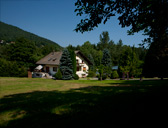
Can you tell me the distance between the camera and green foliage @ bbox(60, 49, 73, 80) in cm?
2759

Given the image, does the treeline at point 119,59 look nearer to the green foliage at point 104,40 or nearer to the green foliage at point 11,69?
the green foliage at point 104,40

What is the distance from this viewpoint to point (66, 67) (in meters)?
27.8

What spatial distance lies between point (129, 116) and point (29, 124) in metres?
3.54

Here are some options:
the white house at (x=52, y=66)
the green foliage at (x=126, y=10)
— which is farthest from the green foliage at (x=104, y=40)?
the green foliage at (x=126, y=10)

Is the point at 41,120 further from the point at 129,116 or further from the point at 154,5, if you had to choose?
the point at 154,5

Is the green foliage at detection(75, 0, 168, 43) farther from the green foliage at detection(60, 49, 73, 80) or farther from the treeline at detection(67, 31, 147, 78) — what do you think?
the green foliage at detection(60, 49, 73, 80)

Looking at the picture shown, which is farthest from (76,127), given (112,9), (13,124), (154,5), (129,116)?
(154,5)

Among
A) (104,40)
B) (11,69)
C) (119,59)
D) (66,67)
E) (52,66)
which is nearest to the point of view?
(66,67)

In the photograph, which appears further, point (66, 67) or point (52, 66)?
point (52, 66)

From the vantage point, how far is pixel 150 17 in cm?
566

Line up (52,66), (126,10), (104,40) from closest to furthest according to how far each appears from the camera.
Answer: (126,10) → (52,66) → (104,40)

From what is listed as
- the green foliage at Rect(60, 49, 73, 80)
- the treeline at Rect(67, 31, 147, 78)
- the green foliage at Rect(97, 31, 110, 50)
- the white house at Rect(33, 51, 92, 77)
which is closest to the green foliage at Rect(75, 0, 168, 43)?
the treeline at Rect(67, 31, 147, 78)

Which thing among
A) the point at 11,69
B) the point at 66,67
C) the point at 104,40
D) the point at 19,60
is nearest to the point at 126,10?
the point at 66,67

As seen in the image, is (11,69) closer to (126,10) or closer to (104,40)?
(126,10)
